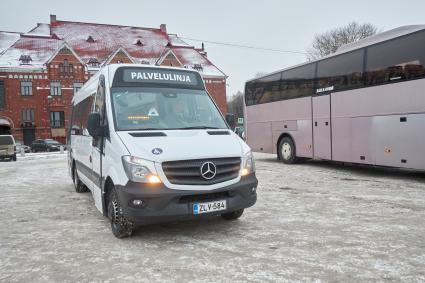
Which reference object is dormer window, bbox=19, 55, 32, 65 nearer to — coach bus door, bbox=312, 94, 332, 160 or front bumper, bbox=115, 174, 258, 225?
coach bus door, bbox=312, 94, 332, 160

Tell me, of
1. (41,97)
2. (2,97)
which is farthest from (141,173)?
(2,97)

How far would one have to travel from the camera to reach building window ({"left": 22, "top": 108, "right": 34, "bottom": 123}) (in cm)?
4772

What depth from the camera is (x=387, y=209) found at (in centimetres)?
688

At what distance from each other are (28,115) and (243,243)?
49.1 meters

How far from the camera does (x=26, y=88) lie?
1880 inches

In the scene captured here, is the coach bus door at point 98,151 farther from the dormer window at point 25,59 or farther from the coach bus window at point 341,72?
the dormer window at point 25,59

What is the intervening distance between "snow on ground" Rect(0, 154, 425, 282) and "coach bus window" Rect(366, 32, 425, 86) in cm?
307

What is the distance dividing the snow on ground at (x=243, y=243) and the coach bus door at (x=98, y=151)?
1.73ft

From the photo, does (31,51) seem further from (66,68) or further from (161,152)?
(161,152)

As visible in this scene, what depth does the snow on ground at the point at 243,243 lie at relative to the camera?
13.4ft

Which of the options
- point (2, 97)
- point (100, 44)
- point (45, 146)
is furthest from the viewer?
point (100, 44)

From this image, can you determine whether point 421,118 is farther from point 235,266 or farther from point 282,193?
point 235,266

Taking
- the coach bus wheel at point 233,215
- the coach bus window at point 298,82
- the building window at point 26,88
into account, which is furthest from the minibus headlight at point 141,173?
the building window at point 26,88

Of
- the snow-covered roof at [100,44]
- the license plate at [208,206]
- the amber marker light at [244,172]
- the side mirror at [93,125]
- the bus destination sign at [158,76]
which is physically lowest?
the license plate at [208,206]
